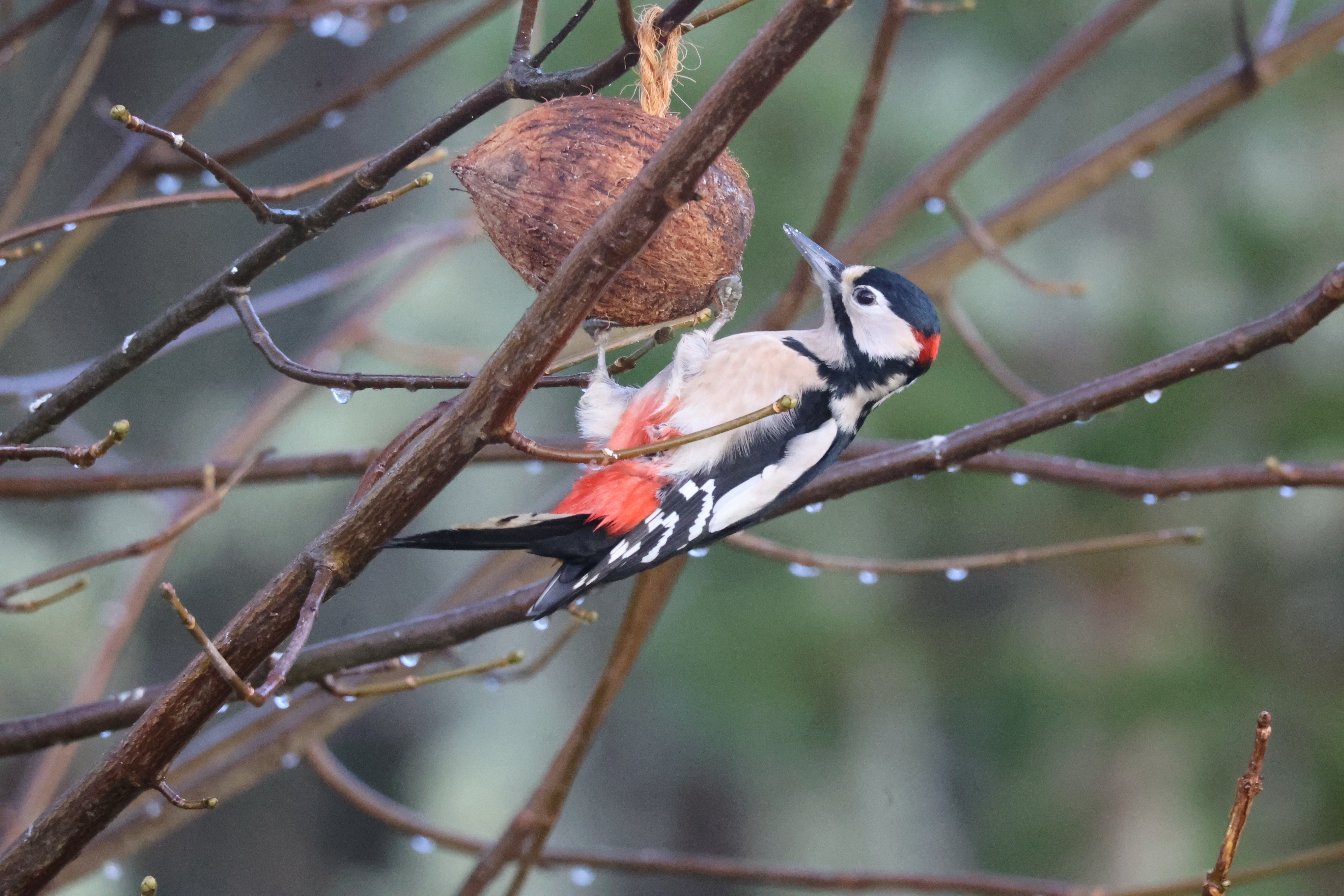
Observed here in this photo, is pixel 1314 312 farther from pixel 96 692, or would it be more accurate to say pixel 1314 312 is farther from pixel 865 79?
pixel 96 692

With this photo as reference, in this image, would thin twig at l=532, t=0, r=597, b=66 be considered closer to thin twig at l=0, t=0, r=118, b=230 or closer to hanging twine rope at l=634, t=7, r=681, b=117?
hanging twine rope at l=634, t=7, r=681, b=117

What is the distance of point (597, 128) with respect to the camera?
77 centimetres

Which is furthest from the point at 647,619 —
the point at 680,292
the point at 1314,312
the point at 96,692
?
the point at 96,692

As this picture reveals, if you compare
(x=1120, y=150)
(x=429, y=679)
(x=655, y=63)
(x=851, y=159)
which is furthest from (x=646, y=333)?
(x=1120, y=150)

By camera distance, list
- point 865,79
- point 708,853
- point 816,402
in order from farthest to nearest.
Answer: point 708,853 → point 865,79 → point 816,402

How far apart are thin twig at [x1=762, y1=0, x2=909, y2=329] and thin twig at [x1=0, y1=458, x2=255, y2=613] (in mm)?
666

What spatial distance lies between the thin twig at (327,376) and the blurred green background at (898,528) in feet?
7.89

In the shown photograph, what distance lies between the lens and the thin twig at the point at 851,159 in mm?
1302

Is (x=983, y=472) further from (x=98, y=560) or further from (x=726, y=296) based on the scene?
(x=98, y=560)

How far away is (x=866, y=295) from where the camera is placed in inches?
41.8

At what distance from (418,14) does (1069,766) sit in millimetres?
3227

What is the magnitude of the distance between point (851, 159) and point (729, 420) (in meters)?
0.46

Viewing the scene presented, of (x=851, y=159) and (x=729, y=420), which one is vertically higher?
(x=851, y=159)

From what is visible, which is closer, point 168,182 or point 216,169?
point 216,169
